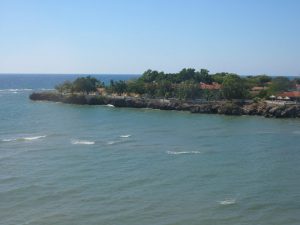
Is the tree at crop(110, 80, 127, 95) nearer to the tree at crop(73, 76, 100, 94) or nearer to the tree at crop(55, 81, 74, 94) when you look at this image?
the tree at crop(73, 76, 100, 94)

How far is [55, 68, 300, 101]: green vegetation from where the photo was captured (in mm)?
94375

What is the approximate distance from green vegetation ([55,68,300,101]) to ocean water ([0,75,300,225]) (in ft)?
79.4

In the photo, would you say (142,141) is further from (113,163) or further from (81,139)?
(113,163)

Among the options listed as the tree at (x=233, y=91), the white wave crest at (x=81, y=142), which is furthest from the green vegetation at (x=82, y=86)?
the white wave crest at (x=81, y=142)

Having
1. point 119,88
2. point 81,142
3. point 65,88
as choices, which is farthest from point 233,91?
point 81,142

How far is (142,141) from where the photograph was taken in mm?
55719

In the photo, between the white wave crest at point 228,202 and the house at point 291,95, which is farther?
the house at point 291,95

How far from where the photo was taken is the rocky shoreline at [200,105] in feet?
262

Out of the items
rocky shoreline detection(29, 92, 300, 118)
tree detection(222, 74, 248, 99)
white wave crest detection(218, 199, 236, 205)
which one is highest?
tree detection(222, 74, 248, 99)

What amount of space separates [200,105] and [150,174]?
49263mm

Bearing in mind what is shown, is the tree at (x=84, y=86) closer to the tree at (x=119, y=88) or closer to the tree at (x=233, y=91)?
the tree at (x=119, y=88)

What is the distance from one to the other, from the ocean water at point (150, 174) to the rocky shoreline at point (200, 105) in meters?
10.5

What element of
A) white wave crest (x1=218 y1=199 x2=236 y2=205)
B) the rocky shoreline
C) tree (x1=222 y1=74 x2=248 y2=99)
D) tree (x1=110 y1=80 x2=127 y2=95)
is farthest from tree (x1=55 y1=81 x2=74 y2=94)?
white wave crest (x1=218 y1=199 x2=236 y2=205)

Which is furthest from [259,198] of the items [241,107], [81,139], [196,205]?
[241,107]
